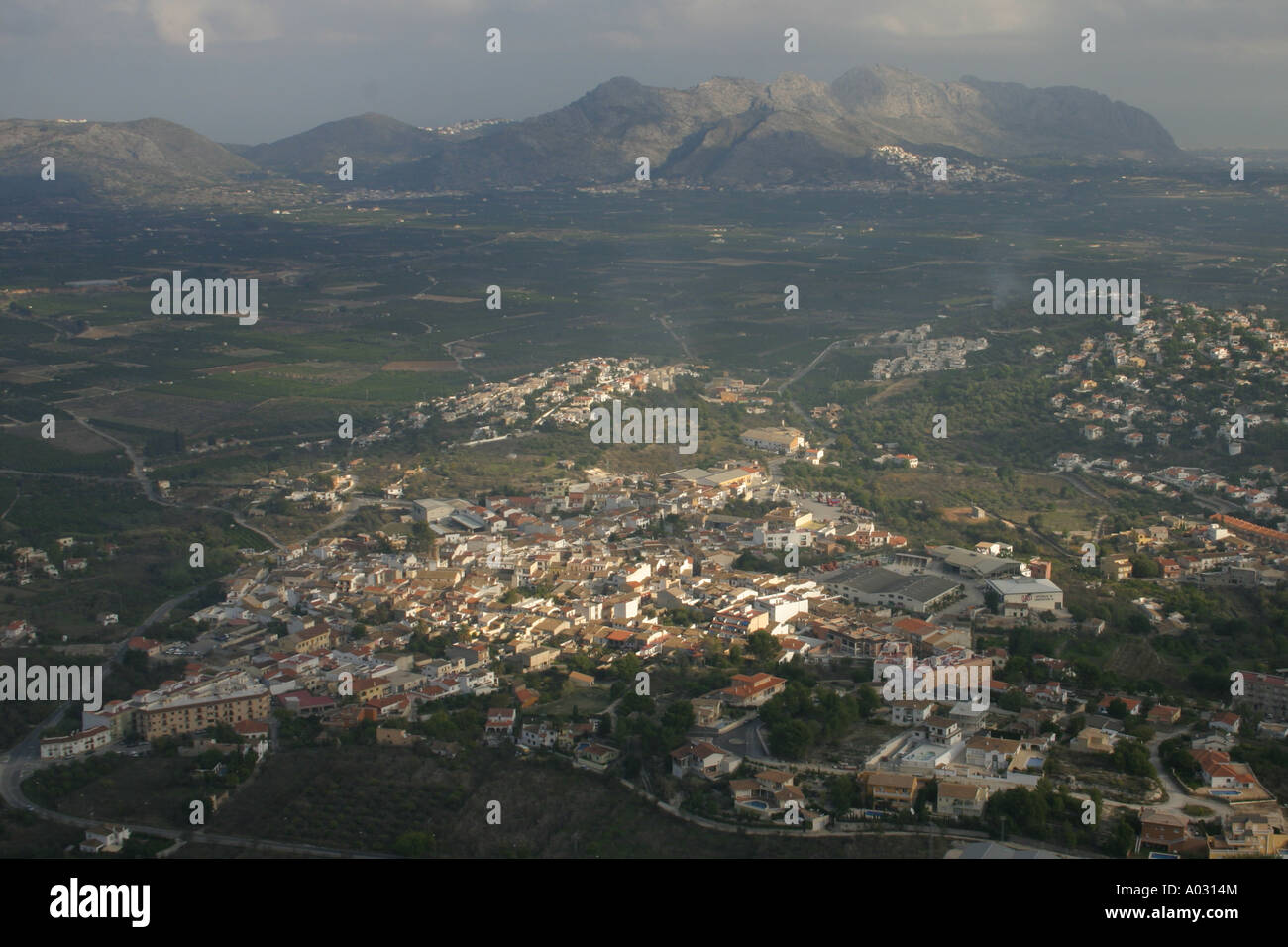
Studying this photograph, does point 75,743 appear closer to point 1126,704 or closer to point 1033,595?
point 1126,704

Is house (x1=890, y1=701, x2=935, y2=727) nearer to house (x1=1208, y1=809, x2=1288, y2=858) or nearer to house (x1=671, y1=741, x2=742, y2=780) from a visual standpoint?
house (x1=671, y1=741, x2=742, y2=780)

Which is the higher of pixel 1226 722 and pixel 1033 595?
pixel 1033 595

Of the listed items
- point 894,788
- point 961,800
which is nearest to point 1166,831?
point 961,800

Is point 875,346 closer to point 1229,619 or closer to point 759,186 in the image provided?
point 1229,619

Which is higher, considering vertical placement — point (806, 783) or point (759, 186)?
point (759, 186)

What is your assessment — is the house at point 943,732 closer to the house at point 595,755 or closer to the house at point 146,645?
the house at point 595,755

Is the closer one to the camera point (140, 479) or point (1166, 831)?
point (1166, 831)
